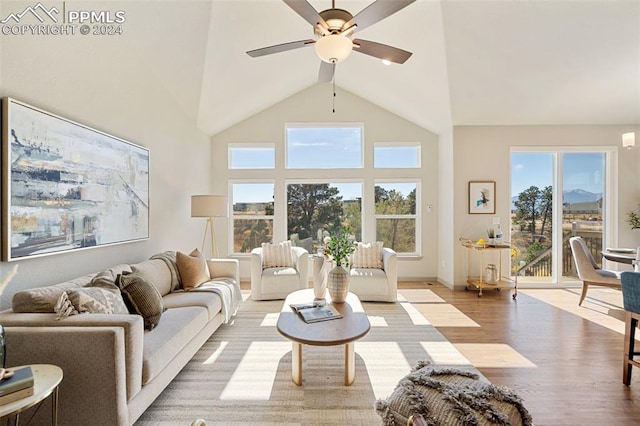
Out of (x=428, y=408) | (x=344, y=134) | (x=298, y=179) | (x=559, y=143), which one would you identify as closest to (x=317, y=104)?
(x=344, y=134)

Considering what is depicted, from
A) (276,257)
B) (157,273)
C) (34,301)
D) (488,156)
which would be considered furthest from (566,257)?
(34,301)

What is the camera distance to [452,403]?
1173 mm

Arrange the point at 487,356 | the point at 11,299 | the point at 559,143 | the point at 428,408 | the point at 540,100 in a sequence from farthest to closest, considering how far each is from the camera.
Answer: the point at 559,143 < the point at 540,100 < the point at 487,356 < the point at 11,299 < the point at 428,408

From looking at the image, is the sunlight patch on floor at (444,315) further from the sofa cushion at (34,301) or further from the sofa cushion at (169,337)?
the sofa cushion at (34,301)

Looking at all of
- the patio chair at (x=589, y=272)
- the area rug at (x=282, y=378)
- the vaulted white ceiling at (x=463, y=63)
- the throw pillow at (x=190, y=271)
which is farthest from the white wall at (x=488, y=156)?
the throw pillow at (x=190, y=271)

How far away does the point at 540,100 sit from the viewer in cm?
429

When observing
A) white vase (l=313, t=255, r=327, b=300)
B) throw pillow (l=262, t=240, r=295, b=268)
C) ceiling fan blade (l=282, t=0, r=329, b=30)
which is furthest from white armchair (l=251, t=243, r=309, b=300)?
ceiling fan blade (l=282, t=0, r=329, b=30)

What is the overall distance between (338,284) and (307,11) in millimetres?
2213

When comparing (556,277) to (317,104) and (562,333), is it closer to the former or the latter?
(562,333)

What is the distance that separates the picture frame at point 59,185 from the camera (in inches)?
71.9

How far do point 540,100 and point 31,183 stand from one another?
589cm

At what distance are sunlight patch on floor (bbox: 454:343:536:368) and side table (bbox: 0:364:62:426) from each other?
286 centimetres

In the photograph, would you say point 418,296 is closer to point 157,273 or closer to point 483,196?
point 483,196

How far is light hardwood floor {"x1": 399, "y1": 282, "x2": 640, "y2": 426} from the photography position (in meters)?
2.02
